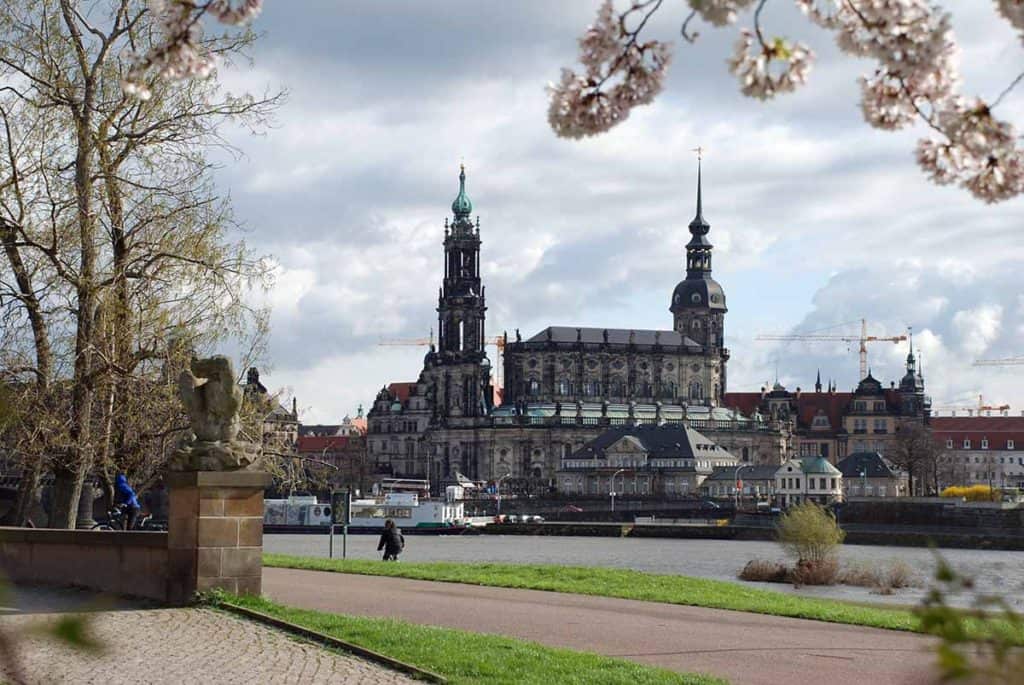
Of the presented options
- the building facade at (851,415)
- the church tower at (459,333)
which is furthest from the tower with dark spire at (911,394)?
the church tower at (459,333)

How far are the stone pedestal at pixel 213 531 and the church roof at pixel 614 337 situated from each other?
5288 inches

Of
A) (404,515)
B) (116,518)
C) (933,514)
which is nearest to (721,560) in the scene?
(116,518)

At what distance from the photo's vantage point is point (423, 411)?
15200 centimetres

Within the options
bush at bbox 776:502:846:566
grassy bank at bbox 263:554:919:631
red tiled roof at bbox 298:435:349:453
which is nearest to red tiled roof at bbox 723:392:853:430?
red tiled roof at bbox 298:435:349:453

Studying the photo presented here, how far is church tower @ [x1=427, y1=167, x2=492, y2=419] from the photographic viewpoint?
475 ft

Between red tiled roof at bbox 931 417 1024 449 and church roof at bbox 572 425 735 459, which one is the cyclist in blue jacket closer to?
church roof at bbox 572 425 735 459

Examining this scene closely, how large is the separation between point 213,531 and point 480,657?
168 inches

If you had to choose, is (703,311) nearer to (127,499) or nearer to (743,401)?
(743,401)

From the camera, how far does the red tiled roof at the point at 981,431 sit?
154m

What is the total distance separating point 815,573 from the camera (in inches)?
1442

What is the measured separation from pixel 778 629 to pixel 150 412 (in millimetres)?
10615

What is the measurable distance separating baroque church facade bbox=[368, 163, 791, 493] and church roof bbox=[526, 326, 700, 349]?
105 mm

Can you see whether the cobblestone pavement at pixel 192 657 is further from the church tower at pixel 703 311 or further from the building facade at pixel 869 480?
the church tower at pixel 703 311

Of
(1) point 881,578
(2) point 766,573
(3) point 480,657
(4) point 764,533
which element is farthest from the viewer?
(4) point 764,533
